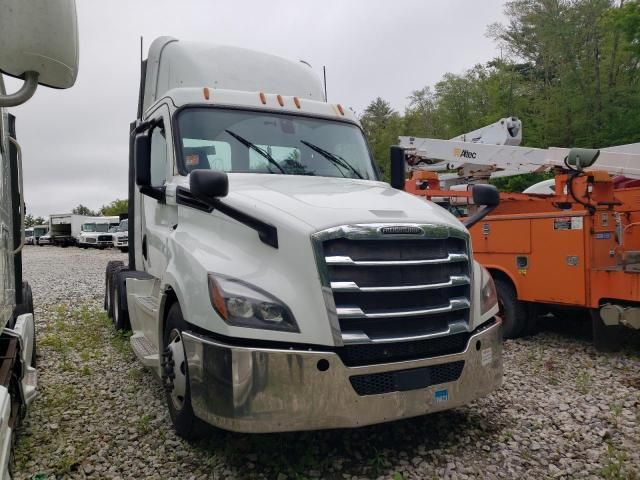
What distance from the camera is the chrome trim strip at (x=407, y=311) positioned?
322 centimetres

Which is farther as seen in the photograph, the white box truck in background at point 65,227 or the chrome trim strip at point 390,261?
the white box truck in background at point 65,227

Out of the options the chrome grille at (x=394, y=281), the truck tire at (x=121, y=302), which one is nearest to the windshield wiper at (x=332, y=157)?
the chrome grille at (x=394, y=281)

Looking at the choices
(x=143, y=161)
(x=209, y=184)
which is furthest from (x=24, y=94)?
(x=143, y=161)

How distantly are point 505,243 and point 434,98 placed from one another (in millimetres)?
38675

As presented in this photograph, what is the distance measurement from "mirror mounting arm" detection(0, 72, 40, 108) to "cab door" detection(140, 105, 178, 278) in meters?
2.49

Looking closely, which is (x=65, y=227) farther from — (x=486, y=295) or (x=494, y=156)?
(x=486, y=295)

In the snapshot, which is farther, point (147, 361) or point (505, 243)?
point (505, 243)

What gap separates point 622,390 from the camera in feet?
16.2

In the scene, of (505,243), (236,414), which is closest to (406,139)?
(505,243)

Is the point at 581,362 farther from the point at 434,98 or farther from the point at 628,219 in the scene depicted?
the point at 434,98

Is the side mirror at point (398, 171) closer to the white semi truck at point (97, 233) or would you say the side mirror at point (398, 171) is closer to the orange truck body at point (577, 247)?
the orange truck body at point (577, 247)

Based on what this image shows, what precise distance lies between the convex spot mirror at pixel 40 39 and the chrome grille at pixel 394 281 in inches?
66.6

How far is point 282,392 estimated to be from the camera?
3076 millimetres

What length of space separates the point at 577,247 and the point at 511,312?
1.28 meters
